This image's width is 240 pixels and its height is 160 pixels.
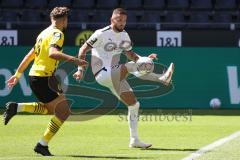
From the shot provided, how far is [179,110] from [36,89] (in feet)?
28.0

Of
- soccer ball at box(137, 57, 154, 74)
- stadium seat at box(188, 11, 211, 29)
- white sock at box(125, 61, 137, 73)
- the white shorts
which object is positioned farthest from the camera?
stadium seat at box(188, 11, 211, 29)

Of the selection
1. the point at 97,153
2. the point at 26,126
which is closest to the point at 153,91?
the point at 26,126

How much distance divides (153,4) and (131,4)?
78cm

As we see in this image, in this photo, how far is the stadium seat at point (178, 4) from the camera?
25.4 meters

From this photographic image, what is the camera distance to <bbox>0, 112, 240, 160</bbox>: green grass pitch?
31.5 ft

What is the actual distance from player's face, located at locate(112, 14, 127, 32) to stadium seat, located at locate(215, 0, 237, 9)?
596 inches

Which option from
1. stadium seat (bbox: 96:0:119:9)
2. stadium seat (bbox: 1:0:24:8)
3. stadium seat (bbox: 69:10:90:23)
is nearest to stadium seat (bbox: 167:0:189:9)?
stadium seat (bbox: 96:0:119:9)

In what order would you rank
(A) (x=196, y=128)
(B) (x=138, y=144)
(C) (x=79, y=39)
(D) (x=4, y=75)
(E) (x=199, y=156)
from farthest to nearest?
(C) (x=79, y=39) → (D) (x=4, y=75) → (A) (x=196, y=128) → (B) (x=138, y=144) → (E) (x=199, y=156)

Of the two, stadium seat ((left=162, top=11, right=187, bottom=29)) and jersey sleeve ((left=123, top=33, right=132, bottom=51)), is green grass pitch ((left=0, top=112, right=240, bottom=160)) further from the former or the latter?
stadium seat ((left=162, top=11, right=187, bottom=29))

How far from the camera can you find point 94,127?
13867 mm

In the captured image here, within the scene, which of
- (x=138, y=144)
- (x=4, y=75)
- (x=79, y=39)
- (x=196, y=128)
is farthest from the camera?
(x=79, y=39)

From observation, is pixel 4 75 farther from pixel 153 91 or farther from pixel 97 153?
pixel 97 153

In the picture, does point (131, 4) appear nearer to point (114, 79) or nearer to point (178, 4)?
point (178, 4)

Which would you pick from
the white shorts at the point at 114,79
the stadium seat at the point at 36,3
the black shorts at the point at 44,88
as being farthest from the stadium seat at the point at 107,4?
the black shorts at the point at 44,88
